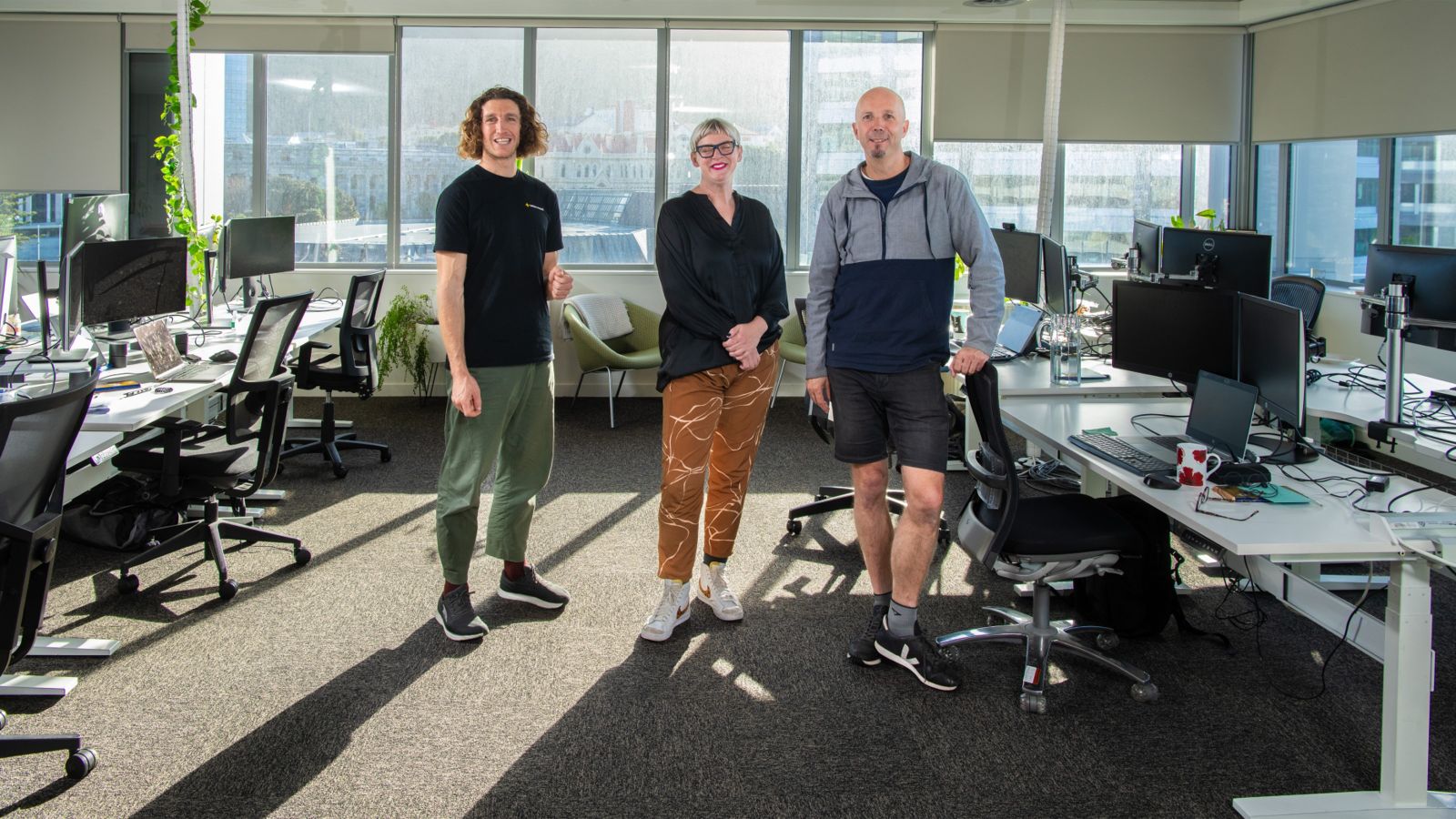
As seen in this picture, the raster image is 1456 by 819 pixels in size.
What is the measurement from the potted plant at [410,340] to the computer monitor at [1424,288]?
558cm

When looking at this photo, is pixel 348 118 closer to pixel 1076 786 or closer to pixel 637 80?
pixel 637 80

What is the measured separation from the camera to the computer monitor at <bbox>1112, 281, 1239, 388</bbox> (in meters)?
3.66

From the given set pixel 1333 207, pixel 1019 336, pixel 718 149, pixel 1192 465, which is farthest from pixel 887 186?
pixel 1333 207

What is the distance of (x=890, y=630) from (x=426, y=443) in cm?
398

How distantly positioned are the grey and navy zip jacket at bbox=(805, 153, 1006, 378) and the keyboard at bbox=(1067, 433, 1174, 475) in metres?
0.48

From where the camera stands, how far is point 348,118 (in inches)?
318

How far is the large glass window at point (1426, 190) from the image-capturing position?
22.5ft

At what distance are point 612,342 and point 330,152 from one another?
7.96 feet

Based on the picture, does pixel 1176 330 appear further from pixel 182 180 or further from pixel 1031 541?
pixel 182 180

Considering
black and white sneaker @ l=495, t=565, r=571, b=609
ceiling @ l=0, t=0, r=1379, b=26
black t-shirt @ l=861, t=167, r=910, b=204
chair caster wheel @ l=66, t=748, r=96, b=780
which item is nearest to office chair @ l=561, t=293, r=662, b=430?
ceiling @ l=0, t=0, r=1379, b=26

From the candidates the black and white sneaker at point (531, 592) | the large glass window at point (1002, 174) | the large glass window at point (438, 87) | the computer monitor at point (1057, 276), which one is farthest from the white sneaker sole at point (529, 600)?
the large glass window at point (1002, 174)

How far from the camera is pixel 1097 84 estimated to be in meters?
8.10

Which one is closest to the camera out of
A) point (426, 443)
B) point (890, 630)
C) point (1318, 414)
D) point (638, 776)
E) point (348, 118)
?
point (638, 776)

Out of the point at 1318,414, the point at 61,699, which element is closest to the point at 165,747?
the point at 61,699
